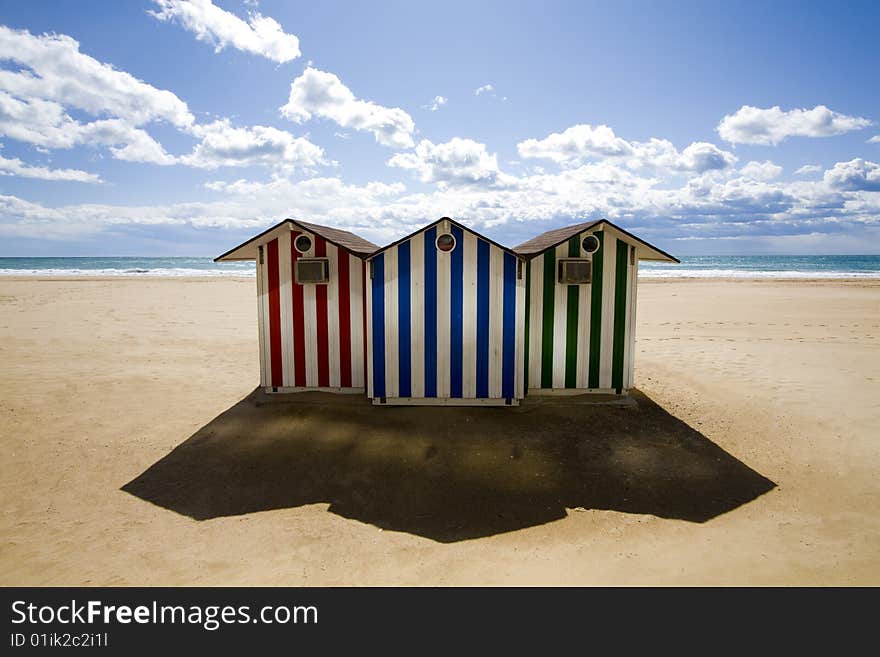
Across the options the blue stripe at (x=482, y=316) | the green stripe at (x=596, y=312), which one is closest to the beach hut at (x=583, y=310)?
the green stripe at (x=596, y=312)

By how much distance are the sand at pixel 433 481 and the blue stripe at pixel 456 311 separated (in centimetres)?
58

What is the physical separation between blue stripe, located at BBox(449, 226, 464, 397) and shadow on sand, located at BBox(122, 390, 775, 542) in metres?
0.50

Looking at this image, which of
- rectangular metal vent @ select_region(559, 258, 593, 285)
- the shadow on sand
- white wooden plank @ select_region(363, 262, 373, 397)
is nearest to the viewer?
the shadow on sand

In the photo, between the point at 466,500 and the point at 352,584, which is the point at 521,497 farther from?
the point at 352,584

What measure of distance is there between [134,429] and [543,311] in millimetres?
5907

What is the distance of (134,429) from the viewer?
6477 millimetres

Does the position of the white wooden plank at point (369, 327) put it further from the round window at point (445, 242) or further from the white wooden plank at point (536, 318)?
the white wooden plank at point (536, 318)

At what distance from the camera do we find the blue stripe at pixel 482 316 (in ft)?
22.8

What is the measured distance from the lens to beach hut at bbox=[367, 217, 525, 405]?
6.95 meters

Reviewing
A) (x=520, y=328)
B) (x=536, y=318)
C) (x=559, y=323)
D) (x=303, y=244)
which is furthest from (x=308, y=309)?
(x=559, y=323)

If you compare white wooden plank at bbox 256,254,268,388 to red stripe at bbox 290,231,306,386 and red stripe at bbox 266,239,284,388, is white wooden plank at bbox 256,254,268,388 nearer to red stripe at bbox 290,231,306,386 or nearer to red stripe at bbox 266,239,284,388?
red stripe at bbox 266,239,284,388

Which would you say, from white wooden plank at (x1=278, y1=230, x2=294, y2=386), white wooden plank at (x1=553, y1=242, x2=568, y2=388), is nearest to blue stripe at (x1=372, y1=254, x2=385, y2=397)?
white wooden plank at (x1=278, y1=230, x2=294, y2=386)
